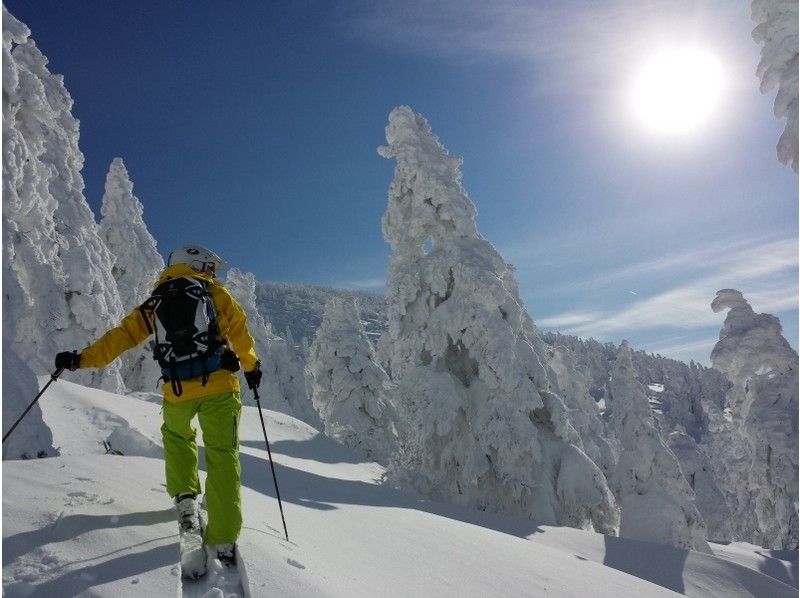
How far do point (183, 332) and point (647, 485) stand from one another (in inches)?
816

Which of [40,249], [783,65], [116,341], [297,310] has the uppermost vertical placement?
[297,310]

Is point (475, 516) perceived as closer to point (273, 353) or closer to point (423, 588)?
point (423, 588)

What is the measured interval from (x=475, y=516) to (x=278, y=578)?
9853 millimetres

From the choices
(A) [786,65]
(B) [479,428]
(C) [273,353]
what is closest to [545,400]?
A: (B) [479,428]

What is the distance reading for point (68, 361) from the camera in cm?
392

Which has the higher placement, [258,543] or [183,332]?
[183,332]

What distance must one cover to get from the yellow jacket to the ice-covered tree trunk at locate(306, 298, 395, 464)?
71.8 feet

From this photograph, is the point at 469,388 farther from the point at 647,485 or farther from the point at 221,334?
the point at 221,334

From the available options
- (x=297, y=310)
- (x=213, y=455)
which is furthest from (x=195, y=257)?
(x=297, y=310)

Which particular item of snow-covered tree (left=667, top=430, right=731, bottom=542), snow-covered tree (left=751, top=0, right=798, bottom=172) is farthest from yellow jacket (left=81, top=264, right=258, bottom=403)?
snow-covered tree (left=667, top=430, right=731, bottom=542)

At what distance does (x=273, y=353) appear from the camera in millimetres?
38594

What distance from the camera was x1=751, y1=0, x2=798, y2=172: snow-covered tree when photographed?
26.3ft

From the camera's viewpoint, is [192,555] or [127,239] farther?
[127,239]

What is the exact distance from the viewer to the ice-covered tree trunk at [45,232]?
10.0 metres
